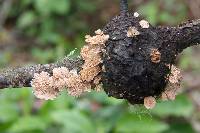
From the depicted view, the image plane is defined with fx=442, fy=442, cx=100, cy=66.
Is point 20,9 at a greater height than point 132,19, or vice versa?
point 20,9

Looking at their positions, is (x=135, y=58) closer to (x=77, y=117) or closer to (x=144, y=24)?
(x=144, y=24)

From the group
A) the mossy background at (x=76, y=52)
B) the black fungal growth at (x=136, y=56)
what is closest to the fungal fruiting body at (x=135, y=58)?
the black fungal growth at (x=136, y=56)

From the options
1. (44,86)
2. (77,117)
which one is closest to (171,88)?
(44,86)

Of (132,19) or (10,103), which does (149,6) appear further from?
(132,19)

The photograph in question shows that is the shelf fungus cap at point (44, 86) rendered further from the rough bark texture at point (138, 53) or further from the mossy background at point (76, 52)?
the mossy background at point (76, 52)

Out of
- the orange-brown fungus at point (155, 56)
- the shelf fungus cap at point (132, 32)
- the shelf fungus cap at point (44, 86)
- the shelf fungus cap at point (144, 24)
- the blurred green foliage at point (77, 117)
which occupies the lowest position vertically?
the shelf fungus cap at point (44, 86)

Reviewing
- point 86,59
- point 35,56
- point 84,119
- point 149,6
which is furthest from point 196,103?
point 86,59

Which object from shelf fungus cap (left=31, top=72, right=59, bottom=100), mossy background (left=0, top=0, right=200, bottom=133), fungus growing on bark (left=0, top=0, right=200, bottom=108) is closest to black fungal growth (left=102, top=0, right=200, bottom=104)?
fungus growing on bark (left=0, top=0, right=200, bottom=108)
